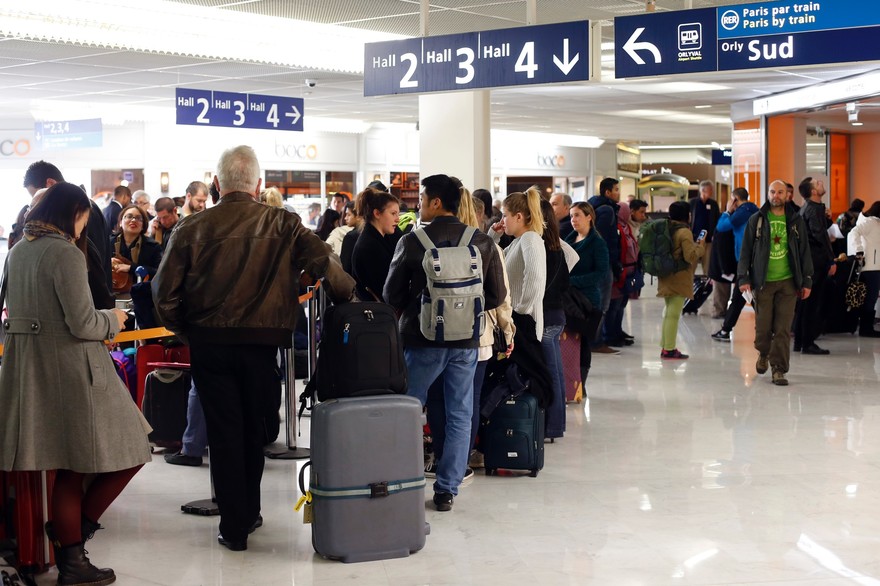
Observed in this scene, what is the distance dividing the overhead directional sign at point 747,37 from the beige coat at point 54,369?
168 inches

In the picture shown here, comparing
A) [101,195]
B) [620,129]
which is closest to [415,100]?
[101,195]

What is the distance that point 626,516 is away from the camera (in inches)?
186

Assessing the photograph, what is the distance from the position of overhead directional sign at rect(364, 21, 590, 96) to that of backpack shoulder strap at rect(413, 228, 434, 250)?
275 cm

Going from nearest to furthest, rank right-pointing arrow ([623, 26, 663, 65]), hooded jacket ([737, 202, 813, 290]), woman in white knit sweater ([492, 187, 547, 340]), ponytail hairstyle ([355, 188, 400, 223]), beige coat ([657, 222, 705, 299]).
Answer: ponytail hairstyle ([355, 188, 400, 223]) → woman in white knit sweater ([492, 187, 547, 340]) → right-pointing arrow ([623, 26, 663, 65]) → hooded jacket ([737, 202, 813, 290]) → beige coat ([657, 222, 705, 299])

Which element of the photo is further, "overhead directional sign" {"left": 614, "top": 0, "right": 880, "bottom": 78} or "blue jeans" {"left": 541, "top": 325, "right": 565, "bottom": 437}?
"overhead directional sign" {"left": 614, "top": 0, "right": 880, "bottom": 78}

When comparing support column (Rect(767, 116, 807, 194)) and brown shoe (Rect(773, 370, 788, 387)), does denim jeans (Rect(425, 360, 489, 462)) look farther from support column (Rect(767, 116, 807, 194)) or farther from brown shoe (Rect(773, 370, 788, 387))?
support column (Rect(767, 116, 807, 194))

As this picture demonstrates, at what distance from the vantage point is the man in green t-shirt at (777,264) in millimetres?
7930

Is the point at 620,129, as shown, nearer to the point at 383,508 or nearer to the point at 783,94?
the point at 783,94

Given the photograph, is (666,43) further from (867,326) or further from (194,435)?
(867,326)

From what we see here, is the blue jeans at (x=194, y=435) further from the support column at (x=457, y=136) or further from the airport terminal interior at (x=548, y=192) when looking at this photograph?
the support column at (x=457, y=136)

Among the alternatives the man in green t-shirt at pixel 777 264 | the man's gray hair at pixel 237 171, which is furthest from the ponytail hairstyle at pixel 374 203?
the man in green t-shirt at pixel 777 264

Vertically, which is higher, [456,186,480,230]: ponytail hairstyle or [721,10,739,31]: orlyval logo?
[721,10,739,31]: orlyval logo

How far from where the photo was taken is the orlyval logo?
6.59m

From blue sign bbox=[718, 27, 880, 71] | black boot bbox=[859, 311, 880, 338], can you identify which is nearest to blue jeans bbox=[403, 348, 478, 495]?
blue sign bbox=[718, 27, 880, 71]
